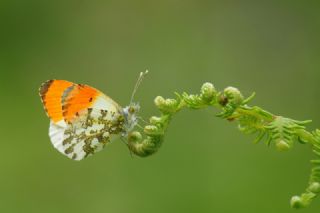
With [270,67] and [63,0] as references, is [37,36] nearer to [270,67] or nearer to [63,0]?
[63,0]

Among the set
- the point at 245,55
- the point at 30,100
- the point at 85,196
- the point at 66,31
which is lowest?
the point at 85,196

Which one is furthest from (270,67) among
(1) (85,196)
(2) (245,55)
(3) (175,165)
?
(1) (85,196)

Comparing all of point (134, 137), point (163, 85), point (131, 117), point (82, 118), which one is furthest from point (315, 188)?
point (163, 85)

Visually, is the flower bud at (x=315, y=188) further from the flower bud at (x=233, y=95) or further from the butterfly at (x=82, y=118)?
the butterfly at (x=82, y=118)

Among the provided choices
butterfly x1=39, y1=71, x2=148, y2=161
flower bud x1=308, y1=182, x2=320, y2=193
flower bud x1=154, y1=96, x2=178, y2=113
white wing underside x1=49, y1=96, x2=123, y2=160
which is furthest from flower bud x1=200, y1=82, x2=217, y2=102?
white wing underside x1=49, y1=96, x2=123, y2=160

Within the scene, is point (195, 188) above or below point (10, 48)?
below

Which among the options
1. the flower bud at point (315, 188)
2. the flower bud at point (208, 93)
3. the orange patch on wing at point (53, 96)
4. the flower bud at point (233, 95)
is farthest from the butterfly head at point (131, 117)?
the flower bud at point (315, 188)
